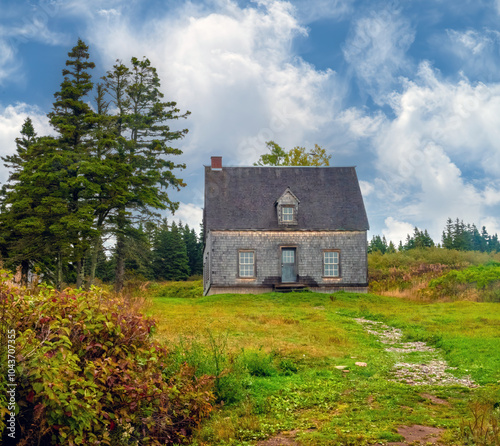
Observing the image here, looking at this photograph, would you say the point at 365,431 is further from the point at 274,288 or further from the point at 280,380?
the point at 274,288

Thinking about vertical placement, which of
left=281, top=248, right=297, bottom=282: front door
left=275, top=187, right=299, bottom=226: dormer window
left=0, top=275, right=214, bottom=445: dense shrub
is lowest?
left=0, top=275, right=214, bottom=445: dense shrub

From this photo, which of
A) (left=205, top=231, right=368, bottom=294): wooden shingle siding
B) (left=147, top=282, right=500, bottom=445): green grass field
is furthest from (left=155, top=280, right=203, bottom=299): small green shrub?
(left=147, top=282, right=500, bottom=445): green grass field

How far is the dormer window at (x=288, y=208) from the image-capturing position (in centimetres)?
3309

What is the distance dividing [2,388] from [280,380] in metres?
6.25

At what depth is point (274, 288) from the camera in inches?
1272

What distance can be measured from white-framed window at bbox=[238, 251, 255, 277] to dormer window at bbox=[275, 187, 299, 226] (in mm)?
2978

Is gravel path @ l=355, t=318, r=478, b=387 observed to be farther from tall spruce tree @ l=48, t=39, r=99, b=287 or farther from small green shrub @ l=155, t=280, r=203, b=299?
small green shrub @ l=155, t=280, r=203, b=299

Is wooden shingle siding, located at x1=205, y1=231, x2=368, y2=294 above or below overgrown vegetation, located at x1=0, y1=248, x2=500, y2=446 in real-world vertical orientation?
above

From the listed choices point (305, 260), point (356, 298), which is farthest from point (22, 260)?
point (356, 298)

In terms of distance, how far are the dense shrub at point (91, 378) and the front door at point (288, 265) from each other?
23747mm

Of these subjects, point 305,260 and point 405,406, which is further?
point 305,260

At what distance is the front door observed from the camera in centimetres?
3272

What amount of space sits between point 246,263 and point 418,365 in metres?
20.0

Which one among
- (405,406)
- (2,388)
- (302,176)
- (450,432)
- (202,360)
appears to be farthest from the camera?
(302,176)
